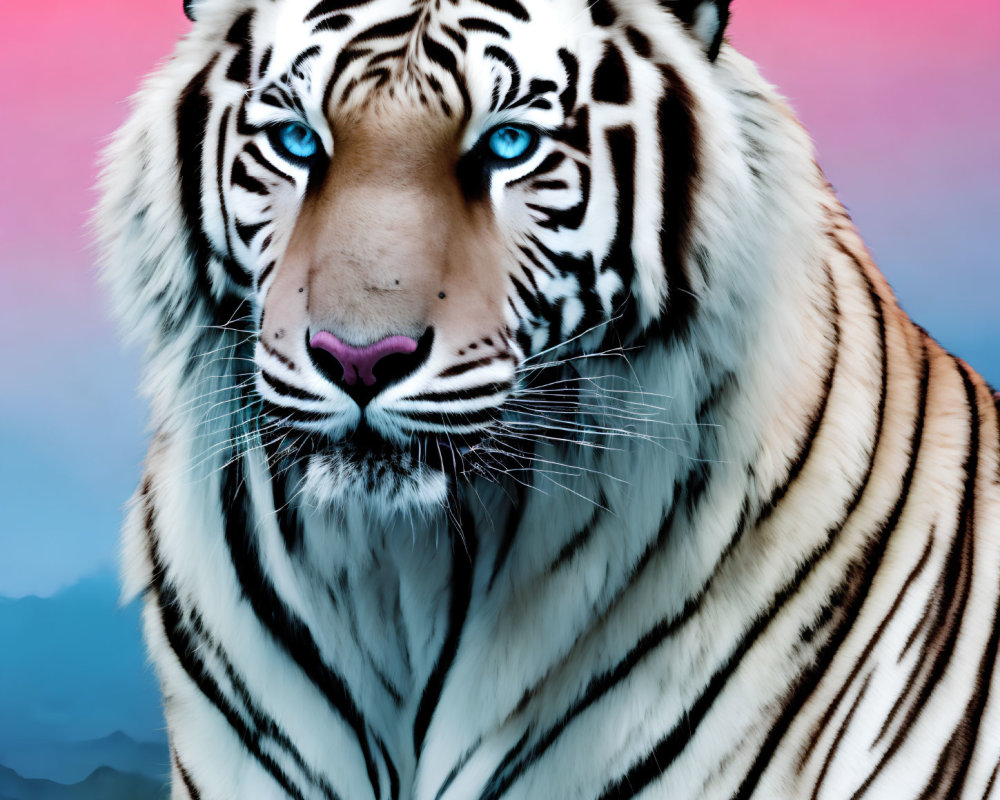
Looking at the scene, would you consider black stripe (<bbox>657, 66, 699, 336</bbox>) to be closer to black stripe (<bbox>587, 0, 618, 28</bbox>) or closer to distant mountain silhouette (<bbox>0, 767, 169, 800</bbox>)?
black stripe (<bbox>587, 0, 618, 28</bbox>)

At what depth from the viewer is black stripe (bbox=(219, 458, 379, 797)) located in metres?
1.23

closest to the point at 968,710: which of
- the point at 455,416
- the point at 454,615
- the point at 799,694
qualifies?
the point at 799,694

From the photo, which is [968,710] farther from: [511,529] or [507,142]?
[507,142]

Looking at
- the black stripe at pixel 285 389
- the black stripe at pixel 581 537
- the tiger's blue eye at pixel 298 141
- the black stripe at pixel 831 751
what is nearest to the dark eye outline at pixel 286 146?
the tiger's blue eye at pixel 298 141

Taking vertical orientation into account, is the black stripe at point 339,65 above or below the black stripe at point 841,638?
above

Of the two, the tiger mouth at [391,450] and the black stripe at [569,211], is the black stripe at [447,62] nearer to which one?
the black stripe at [569,211]

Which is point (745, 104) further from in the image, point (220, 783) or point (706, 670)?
point (220, 783)

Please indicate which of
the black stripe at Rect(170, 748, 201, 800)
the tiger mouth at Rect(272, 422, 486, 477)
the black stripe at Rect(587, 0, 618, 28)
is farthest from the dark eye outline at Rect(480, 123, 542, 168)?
the black stripe at Rect(170, 748, 201, 800)

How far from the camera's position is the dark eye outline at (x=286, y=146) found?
106 centimetres

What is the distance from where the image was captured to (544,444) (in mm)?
1136

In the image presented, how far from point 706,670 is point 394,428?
1.44 feet

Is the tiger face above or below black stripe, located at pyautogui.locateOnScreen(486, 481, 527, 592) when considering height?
above

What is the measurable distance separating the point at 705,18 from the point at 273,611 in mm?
782

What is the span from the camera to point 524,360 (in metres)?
1.02
